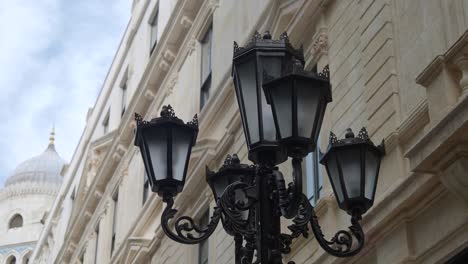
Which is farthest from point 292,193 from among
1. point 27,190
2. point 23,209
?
point 27,190

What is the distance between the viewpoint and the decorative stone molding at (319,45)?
43.3 ft

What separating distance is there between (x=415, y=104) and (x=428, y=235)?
139 centimetres

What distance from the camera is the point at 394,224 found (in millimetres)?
9859

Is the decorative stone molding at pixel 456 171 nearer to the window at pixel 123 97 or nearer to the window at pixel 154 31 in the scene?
the window at pixel 154 31

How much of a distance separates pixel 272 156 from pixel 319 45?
6378 mm

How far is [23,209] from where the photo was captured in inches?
2388

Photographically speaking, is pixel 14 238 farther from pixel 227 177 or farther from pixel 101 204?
pixel 227 177

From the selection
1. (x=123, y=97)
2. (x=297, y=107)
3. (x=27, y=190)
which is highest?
(x=27, y=190)

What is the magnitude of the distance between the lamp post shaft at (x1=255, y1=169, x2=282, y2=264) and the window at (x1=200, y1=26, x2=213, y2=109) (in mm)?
12634

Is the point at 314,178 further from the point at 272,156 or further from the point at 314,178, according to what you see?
the point at 272,156

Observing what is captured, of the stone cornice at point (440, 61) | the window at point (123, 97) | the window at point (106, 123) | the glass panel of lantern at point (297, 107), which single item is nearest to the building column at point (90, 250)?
the window at point (123, 97)

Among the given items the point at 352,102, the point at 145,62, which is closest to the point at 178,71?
the point at 145,62

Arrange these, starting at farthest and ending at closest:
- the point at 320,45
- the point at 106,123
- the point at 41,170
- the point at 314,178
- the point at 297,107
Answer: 1. the point at 41,170
2. the point at 106,123
3. the point at 320,45
4. the point at 314,178
5. the point at 297,107

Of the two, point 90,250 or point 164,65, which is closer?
point 164,65
